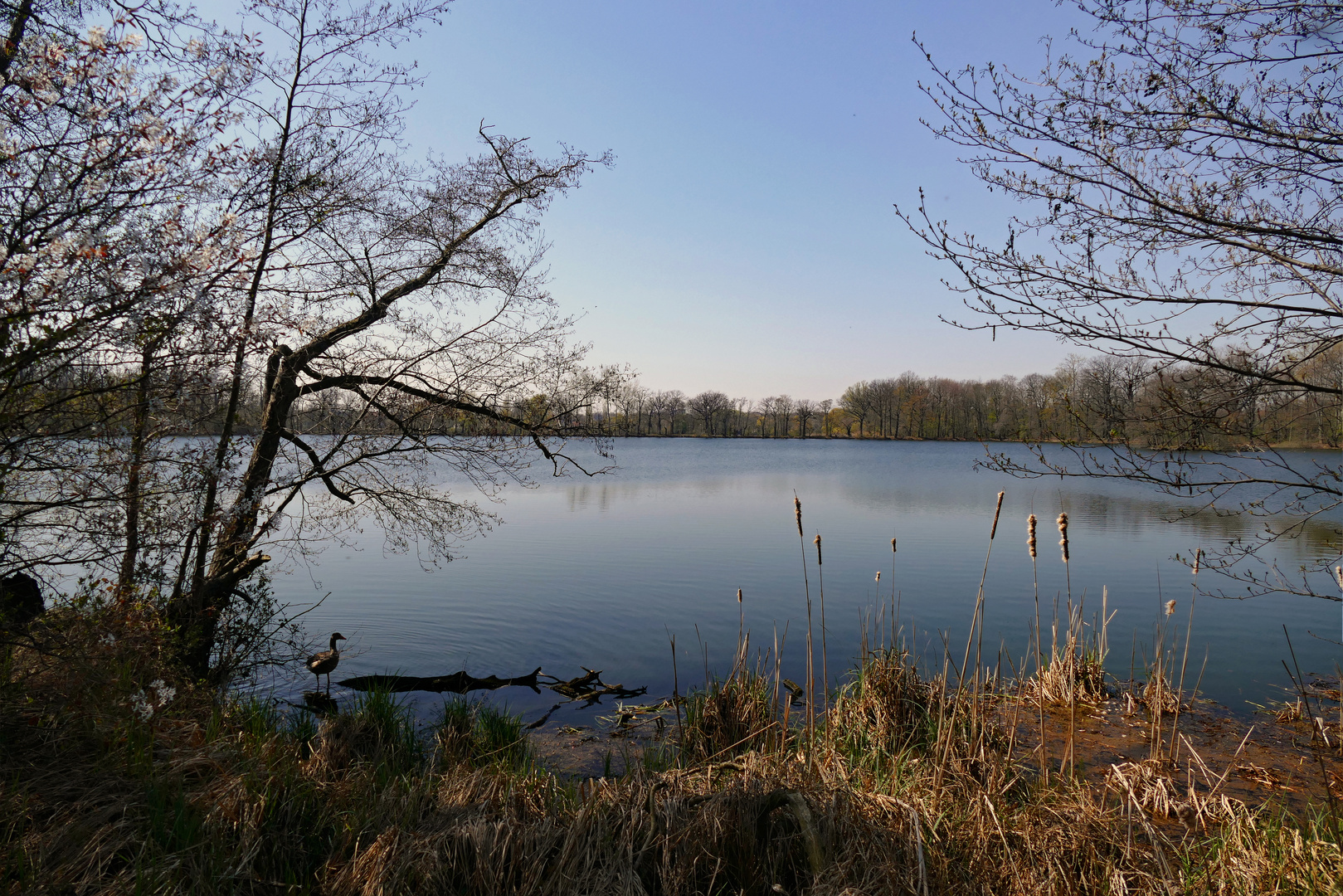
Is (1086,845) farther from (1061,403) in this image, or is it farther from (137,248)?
(137,248)

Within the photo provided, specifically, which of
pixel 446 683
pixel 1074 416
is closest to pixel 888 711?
pixel 1074 416

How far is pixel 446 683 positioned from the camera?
8.34 meters

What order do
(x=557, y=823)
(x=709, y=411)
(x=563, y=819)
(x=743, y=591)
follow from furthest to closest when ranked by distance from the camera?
(x=709, y=411) < (x=743, y=591) < (x=563, y=819) < (x=557, y=823)

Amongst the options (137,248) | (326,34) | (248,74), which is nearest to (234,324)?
(137,248)

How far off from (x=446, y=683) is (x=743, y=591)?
5.97 m

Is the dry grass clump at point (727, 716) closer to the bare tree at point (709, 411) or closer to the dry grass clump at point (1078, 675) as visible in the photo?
the dry grass clump at point (1078, 675)

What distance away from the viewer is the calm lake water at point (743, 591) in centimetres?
938

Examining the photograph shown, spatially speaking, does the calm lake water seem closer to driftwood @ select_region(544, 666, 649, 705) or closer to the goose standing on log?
driftwood @ select_region(544, 666, 649, 705)

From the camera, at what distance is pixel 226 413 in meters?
6.67

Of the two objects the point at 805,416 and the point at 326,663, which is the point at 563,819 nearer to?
the point at 326,663

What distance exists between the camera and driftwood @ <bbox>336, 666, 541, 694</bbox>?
8.17m

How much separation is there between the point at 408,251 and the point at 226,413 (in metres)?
2.83

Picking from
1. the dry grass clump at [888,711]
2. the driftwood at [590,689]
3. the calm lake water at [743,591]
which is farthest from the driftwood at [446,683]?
the dry grass clump at [888,711]

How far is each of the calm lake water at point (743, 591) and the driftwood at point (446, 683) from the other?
0.63ft
